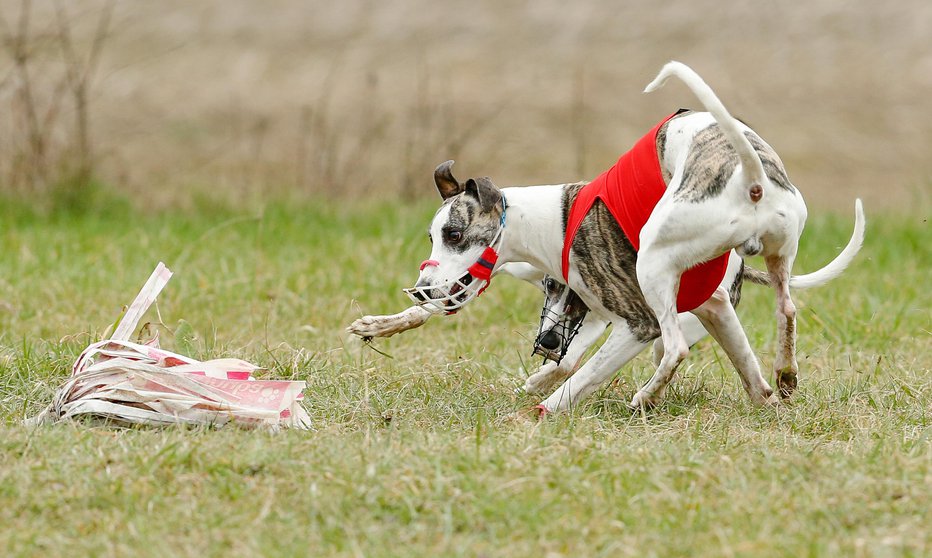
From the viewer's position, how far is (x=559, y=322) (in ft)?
15.9

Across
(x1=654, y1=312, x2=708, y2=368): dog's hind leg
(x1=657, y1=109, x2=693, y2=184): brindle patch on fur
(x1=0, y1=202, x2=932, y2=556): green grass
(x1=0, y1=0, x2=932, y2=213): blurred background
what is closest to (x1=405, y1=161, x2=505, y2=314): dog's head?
(x1=0, y1=202, x2=932, y2=556): green grass

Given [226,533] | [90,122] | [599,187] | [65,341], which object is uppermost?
[599,187]

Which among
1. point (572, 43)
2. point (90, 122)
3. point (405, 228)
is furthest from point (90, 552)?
Answer: point (572, 43)

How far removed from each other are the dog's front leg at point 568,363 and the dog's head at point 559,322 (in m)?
0.02

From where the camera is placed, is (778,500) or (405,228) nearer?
(778,500)

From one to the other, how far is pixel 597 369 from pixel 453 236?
27.9 inches

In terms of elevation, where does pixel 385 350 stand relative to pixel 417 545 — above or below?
below

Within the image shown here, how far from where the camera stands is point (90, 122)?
12438 millimetres

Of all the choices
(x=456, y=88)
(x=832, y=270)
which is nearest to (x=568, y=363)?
(x=832, y=270)

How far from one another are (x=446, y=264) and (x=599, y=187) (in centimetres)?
62

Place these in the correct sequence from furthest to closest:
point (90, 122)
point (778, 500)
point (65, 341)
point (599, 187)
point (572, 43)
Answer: point (572, 43), point (90, 122), point (65, 341), point (599, 187), point (778, 500)

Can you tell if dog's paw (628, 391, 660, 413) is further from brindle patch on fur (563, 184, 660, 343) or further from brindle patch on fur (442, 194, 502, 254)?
brindle patch on fur (442, 194, 502, 254)

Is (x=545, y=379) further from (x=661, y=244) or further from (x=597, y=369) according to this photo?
(x=661, y=244)

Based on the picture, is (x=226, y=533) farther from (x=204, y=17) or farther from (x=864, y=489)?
(x=204, y=17)
